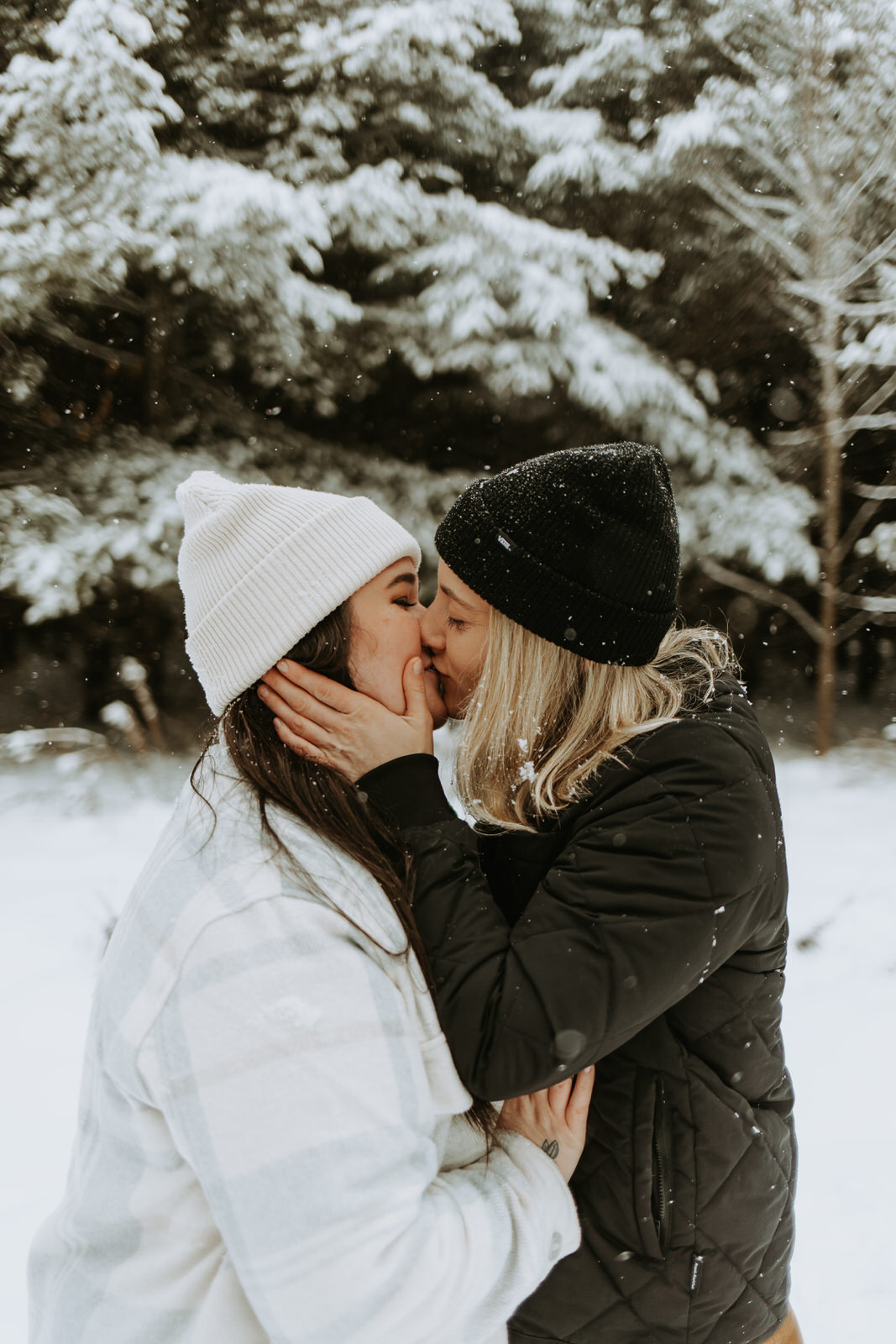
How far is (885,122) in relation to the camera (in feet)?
15.9

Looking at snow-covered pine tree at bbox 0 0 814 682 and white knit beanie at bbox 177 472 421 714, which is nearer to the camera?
white knit beanie at bbox 177 472 421 714

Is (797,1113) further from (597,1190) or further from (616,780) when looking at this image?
(616,780)

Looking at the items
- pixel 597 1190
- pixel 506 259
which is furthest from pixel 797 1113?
pixel 506 259

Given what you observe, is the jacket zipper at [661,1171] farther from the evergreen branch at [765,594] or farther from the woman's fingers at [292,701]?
the evergreen branch at [765,594]

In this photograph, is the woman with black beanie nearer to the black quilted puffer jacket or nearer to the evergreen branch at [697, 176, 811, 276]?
the black quilted puffer jacket

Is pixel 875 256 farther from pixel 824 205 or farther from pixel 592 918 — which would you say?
A: pixel 592 918

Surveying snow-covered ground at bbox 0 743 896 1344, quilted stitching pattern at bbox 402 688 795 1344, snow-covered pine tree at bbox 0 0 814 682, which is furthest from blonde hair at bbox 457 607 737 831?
snow-covered pine tree at bbox 0 0 814 682

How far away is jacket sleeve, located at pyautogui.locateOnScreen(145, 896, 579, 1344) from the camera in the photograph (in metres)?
1.02

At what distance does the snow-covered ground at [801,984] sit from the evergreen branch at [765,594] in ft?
2.84

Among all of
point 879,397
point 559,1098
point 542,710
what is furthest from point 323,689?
point 879,397

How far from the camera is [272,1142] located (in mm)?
1021

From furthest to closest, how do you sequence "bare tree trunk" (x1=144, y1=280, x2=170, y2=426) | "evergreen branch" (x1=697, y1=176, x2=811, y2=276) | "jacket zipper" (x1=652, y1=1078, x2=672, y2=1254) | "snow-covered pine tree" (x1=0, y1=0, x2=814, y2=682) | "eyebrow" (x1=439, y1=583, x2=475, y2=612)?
"evergreen branch" (x1=697, y1=176, x2=811, y2=276) → "bare tree trunk" (x1=144, y1=280, x2=170, y2=426) → "snow-covered pine tree" (x1=0, y1=0, x2=814, y2=682) → "eyebrow" (x1=439, y1=583, x2=475, y2=612) → "jacket zipper" (x1=652, y1=1078, x2=672, y2=1254)

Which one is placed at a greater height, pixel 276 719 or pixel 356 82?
pixel 356 82

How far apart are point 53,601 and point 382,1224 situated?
171 inches
